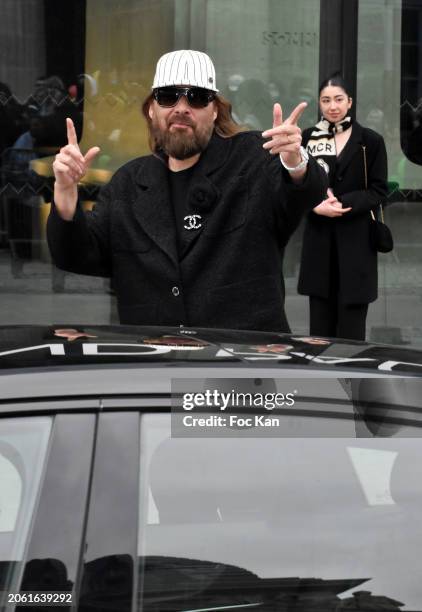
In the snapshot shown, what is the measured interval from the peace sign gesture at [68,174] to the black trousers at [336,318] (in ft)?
10.4

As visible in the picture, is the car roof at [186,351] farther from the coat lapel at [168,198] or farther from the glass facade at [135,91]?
the glass facade at [135,91]

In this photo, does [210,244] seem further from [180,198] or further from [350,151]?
[350,151]

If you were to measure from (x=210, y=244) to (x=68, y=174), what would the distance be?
19.8 inches

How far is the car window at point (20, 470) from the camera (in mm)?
2277

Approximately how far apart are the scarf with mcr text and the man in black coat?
2.78 meters

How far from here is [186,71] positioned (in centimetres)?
413

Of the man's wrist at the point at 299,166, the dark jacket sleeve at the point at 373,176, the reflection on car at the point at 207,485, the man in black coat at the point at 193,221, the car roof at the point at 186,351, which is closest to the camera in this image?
the reflection on car at the point at 207,485

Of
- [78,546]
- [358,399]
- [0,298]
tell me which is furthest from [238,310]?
[0,298]

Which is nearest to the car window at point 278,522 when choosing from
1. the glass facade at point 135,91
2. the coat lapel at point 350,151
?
the coat lapel at point 350,151

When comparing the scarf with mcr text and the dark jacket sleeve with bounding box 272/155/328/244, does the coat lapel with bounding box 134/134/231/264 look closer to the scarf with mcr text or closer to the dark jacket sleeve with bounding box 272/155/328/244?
the dark jacket sleeve with bounding box 272/155/328/244

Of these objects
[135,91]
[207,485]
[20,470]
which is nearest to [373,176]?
[135,91]

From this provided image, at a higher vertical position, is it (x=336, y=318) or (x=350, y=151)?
(x=350, y=151)

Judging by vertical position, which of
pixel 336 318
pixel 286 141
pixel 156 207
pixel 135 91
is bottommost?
pixel 336 318

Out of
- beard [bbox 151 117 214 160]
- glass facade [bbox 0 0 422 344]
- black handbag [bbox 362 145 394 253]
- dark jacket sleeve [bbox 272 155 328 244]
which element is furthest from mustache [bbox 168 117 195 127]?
glass facade [bbox 0 0 422 344]
